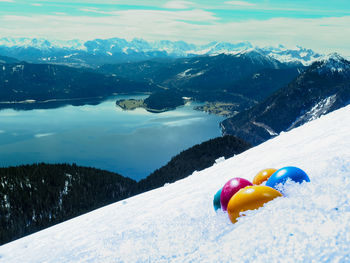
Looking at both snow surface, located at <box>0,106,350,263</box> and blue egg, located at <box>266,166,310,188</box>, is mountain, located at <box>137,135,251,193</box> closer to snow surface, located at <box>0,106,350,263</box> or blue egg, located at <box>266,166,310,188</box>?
snow surface, located at <box>0,106,350,263</box>

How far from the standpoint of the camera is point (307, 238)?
6.24 m

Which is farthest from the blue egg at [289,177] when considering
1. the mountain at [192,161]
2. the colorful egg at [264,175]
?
the mountain at [192,161]

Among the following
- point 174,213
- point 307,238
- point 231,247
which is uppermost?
point 307,238

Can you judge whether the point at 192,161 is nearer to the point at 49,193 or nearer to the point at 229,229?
the point at 49,193

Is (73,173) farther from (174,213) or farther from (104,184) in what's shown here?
(174,213)

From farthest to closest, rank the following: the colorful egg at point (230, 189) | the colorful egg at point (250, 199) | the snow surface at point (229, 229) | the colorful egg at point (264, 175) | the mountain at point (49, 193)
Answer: the mountain at point (49, 193)
the colorful egg at point (264, 175)
the colorful egg at point (230, 189)
the colorful egg at point (250, 199)
the snow surface at point (229, 229)

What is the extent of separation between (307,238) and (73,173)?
11351 cm

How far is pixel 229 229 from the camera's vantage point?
801 centimetres

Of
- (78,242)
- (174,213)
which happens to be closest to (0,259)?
(78,242)

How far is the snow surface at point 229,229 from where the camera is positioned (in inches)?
248

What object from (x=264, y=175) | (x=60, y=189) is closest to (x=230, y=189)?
(x=264, y=175)

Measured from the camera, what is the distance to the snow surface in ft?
20.6

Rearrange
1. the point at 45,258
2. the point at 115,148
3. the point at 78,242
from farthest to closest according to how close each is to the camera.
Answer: the point at 115,148 < the point at 78,242 < the point at 45,258

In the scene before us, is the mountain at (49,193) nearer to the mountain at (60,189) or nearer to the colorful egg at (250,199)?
the mountain at (60,189)
